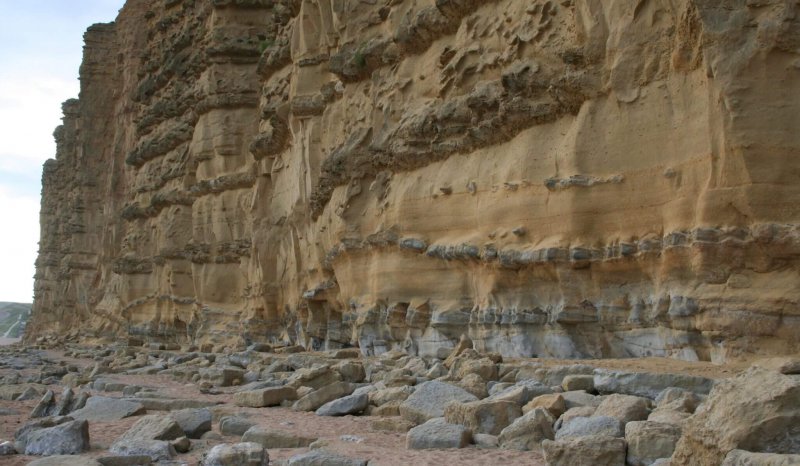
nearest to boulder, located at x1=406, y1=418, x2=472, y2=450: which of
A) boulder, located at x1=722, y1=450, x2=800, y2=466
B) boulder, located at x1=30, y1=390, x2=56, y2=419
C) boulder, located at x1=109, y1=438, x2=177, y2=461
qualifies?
boulder, located at x1=109, y1=438, x2=177, y2=461

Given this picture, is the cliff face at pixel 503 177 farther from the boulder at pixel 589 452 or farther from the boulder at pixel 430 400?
the boulder at pixel 589 452

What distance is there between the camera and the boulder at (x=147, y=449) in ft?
17.5

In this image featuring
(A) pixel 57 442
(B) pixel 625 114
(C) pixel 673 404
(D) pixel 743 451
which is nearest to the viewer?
(D) pixel 743 451

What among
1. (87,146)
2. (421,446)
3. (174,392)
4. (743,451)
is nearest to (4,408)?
(174,392)

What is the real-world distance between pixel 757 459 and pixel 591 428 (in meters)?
1.69

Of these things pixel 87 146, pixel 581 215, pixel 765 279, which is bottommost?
pixel 765 279

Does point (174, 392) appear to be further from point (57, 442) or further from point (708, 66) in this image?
point (708, 66)

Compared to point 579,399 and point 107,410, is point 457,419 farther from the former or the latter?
point 107,410

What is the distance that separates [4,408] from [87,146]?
34.6 metres

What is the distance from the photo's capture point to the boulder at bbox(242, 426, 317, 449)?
5.75 m

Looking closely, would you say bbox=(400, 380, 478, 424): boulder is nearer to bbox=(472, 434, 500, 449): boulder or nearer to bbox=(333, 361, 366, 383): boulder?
bbox=(472, 434, 500, 449): boulder

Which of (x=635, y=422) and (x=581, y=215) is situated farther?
(x=581, y=215)

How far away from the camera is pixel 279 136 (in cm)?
1936

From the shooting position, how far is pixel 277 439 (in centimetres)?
578
